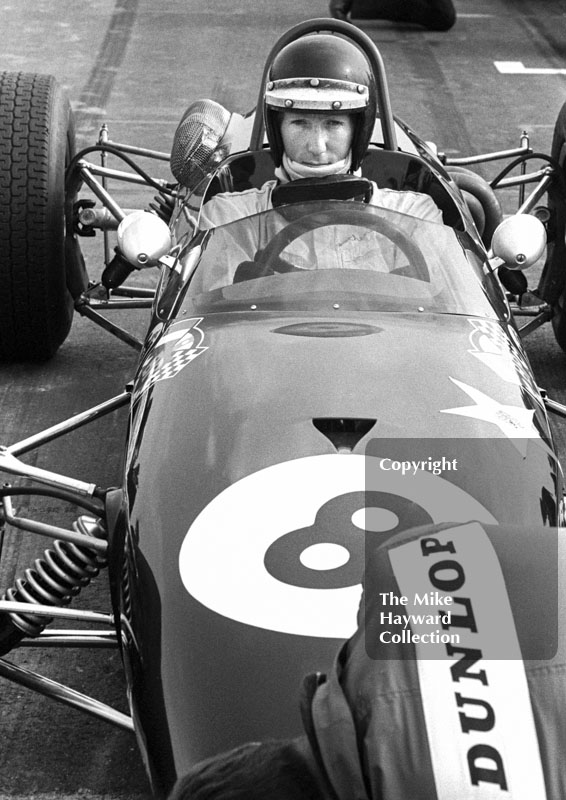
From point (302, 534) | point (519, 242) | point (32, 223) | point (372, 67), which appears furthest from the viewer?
point (32, 223)

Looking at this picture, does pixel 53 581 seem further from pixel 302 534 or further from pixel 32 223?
pixel 32 223

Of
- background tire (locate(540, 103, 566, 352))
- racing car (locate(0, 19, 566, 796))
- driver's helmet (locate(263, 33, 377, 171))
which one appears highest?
driver's helmet (locate(263, 33, 377, 171))

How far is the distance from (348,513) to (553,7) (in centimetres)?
1245

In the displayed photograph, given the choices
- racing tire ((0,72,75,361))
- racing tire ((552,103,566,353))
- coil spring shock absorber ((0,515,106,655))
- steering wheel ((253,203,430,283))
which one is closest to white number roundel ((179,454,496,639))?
coil spring shock absorber ((0,515,106,655))

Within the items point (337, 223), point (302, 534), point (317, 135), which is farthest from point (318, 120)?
point (302, 534)

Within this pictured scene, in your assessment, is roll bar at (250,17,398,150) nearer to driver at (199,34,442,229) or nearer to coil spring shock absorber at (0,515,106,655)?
driver at (199,34,442,229)

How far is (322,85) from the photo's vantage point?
4.00 metres

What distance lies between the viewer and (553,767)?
5.51ft

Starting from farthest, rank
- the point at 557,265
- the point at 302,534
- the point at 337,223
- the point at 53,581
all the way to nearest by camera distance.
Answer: the point at 557,265 < the point at 337,223 < the point at 53,581 < the point at 302,534

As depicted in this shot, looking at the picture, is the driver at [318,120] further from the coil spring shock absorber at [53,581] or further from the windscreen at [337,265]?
the coil spring shock absorber at [53,581]

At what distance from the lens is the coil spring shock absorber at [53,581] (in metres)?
2.99

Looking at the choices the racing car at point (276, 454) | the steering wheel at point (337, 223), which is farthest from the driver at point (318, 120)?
the steering wheel at point (337, 223)

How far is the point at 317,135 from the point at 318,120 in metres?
0.05

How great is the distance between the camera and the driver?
13.1 feet
